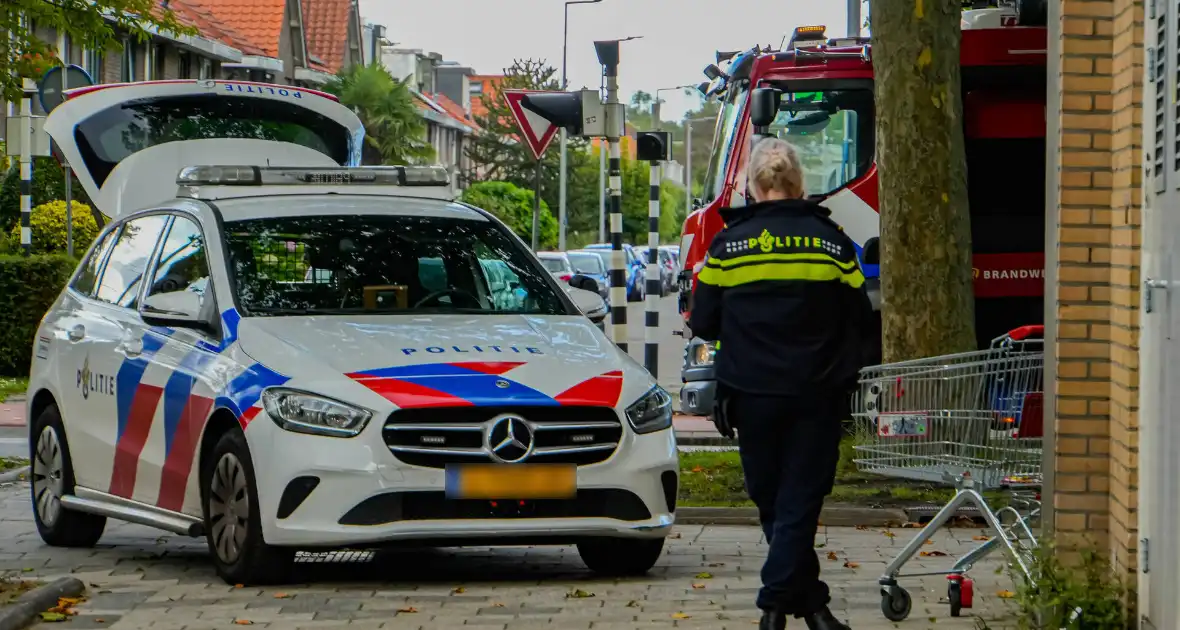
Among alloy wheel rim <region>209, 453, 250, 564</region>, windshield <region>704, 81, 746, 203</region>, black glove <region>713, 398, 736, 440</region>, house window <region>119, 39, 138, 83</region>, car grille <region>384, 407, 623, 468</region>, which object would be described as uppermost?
house window <region>119, 39, 138, 83</region>

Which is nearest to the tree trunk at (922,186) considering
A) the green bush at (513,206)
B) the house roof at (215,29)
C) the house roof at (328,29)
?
the house roof at (215,29)

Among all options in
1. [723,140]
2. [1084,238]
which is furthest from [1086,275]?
[723,140]

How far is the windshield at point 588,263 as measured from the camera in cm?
5443

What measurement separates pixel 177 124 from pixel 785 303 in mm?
10555

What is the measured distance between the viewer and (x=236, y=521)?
26.6 feet

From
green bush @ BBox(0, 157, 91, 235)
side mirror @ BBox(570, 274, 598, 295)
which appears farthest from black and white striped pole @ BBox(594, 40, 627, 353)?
green bush @ BBox(0, 157, 91, 235)

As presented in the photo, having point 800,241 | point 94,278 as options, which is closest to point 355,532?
point 800,241

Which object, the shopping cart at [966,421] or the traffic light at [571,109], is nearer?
the shopping cart at [966,421]

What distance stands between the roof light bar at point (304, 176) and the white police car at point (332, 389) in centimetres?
1

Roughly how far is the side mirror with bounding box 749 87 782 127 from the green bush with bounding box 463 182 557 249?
54526 millimetres

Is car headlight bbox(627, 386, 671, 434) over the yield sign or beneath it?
beneath

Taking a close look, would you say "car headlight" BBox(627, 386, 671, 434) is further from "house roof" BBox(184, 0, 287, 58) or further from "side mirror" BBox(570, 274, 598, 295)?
"house roof" BBox(184, 0, 287, 58)

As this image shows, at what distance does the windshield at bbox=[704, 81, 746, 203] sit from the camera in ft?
52.8

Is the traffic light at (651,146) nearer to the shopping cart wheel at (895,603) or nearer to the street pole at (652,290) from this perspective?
the street pole at (652,290)
